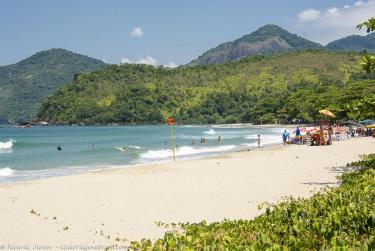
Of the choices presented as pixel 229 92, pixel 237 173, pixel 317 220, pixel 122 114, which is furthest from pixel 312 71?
pixel 317 220

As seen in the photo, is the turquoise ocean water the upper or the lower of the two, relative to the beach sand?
lower

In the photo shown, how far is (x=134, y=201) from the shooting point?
1394 centimetres

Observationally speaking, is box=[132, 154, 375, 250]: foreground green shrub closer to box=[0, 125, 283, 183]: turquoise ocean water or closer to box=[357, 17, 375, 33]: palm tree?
box=[357, 17, 375, 33]: palm tree

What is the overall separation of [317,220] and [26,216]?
957cm

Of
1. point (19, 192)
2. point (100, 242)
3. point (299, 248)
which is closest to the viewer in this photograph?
point (299, 248)

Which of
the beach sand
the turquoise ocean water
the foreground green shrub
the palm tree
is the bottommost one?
the turquoise ocean water

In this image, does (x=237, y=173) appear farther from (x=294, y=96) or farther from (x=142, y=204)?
(x=294, y=96)

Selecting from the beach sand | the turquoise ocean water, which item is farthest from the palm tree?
the turquoise ocean water

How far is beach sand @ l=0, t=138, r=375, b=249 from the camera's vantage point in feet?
33.8

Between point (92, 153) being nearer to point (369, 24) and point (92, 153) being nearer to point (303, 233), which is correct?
point (369, 24)

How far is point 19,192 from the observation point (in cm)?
1695

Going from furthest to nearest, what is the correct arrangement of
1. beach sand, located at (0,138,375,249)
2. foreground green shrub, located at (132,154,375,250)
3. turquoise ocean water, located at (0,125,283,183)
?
1. turquoise ocean water, located at (0,125,283,183)
2. beach sand, located at (0,138,375,249)
3. foreground green shrub, located at (132,154,375,250)

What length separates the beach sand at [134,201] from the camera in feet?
33.8

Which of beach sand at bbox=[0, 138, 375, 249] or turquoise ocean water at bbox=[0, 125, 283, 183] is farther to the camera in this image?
turquoise ocean water at bbox=[0, 125, 283, 183]
